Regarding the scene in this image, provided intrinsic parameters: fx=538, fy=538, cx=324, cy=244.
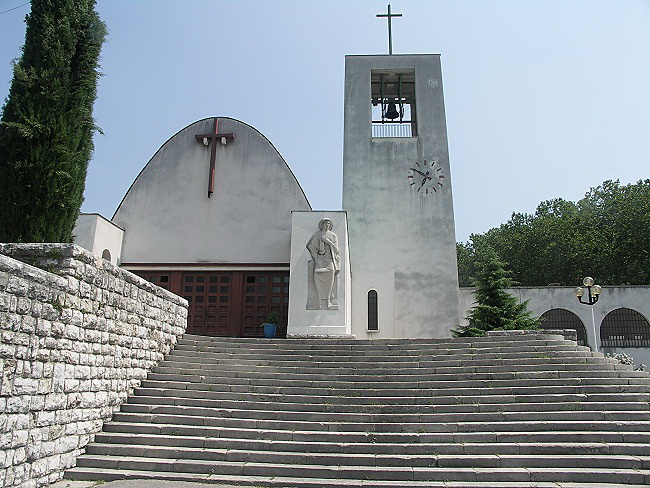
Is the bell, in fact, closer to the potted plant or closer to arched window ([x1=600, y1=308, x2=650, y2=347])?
the potted plant

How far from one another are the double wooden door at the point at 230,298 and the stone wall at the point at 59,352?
636 centimetres

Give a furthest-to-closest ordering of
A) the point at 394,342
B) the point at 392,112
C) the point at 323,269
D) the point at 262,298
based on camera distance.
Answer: the point at 392,112 → the point at 262,298 → the point at 323,269 → the point at 394,342

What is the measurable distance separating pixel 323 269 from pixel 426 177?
619cm

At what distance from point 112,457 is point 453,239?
1262 cm

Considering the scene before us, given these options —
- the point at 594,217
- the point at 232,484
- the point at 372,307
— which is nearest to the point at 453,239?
the point at 372,307

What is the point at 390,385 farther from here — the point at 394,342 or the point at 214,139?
the point at 214,139

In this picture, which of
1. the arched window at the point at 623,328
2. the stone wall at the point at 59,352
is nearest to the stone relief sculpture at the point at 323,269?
the stone wall at the point at 59,352

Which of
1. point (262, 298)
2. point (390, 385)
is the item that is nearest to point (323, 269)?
point (262, 298)

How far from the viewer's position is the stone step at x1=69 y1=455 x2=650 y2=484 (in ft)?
21.2

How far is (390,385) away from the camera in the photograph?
29.1 feet

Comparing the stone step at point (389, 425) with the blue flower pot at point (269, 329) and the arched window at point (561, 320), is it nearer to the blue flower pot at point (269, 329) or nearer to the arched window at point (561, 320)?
the blue flower pot at point (269, 329)

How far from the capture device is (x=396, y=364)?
31.6 feet

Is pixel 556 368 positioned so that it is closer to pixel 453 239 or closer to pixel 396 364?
pixel 396 364

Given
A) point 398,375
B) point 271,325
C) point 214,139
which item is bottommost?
point 398,375
